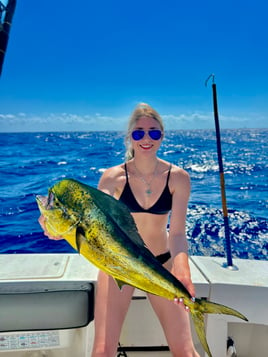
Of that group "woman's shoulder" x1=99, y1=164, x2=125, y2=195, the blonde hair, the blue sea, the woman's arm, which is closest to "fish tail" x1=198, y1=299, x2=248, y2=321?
the woman's arm

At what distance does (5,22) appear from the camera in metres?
2.28

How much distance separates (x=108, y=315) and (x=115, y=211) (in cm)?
103

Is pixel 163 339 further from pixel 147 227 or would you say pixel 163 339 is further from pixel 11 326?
pixel 11 326

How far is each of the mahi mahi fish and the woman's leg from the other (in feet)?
2.74

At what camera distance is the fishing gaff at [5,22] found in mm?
2166

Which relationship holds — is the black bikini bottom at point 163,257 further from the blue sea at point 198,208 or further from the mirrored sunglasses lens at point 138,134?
the blue sea at point 198,208

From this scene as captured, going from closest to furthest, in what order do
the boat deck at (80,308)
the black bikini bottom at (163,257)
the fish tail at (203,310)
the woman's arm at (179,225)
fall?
the fish tail at (203,310), the woman's arm at (179,225), the boat deck at (80,308), the black bikini bottom at (163,257)

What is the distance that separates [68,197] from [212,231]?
17.3 ft

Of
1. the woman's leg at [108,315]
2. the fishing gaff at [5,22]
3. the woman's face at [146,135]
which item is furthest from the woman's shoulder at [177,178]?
the fishing gaff at [5,22]

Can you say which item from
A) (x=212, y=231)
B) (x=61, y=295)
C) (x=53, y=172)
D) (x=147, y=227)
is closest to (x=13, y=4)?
(x=147, y=227)

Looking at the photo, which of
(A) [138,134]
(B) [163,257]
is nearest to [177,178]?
(A) [138,134]

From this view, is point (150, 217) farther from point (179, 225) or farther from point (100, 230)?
point (100, 230)

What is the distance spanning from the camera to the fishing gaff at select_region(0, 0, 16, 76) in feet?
7.11

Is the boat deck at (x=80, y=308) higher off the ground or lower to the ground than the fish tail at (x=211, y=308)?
lower
